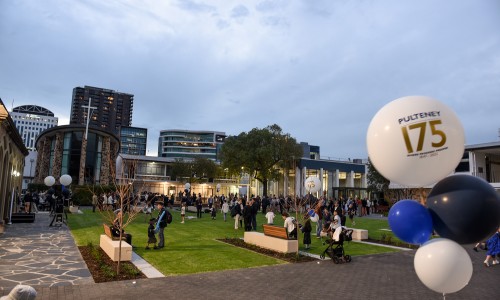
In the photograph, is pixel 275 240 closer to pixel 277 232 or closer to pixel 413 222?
pixel 277 232

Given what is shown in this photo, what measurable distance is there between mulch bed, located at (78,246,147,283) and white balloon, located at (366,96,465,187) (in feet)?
22.8

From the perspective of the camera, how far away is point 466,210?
3.92m

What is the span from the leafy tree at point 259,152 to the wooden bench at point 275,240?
1167 inches

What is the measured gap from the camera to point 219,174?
6328 cm

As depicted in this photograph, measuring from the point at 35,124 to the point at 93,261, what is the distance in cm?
22548

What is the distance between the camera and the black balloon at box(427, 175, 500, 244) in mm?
3914

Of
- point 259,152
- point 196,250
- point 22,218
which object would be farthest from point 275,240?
point 259,152

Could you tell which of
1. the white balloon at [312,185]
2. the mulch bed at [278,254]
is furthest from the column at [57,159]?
the mulch bed at [278,254]

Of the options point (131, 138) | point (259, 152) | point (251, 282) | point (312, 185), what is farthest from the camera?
Result: point (131, 138)

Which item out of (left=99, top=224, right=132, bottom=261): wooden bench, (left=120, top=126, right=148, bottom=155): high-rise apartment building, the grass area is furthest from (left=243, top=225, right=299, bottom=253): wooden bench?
(left=120, top=126, right=148, bottom=155): high-rise apartment building

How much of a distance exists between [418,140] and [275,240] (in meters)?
9.08

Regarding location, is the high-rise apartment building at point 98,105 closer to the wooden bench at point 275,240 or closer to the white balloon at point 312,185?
the white balloon at point 312,185

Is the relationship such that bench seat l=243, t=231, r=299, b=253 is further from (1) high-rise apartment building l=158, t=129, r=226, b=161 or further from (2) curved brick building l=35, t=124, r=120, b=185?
(1) high-rise apartment building l=158, t=129, r=226, b=161

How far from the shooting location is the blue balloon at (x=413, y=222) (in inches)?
165
